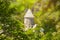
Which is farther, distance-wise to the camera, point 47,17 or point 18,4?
point 18,4

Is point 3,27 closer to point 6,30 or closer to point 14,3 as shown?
point 6,30

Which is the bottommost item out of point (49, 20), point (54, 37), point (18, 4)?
point (54, 37)

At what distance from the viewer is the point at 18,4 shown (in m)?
2.17

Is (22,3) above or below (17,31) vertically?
above

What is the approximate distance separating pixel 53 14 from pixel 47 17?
9 cm


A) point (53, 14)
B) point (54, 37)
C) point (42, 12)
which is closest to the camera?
point (53, 14)

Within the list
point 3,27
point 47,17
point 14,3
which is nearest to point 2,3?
point 14,3

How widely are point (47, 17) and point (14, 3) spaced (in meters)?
0.50

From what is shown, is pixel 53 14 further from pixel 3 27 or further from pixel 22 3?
pixel 3 27

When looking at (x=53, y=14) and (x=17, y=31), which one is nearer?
(x=53, y=14)

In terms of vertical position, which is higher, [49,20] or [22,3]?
[22,3]

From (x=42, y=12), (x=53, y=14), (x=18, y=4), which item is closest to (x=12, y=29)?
(x=18, y=4)

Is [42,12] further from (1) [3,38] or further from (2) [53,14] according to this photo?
(1) [3,38]

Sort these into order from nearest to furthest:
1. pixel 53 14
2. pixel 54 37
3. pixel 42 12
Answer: pixel 53 14 < pixel 42 12 < pixel 54 37
